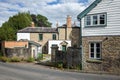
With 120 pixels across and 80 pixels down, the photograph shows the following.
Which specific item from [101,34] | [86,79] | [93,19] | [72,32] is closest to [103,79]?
[86,79]

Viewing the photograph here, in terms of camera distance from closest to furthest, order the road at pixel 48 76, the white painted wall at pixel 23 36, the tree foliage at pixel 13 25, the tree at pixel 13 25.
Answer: the road at pixel 48 76 < the white painted wall at pixel 23 36 < the tree foliage at pixel 13 25 < the tree at pixel 13 25

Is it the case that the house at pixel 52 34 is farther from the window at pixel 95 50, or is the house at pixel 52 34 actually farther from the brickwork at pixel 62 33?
the window at pixel 95 50

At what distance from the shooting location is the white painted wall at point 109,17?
70.3 ft

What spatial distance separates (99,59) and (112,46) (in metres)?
1.92

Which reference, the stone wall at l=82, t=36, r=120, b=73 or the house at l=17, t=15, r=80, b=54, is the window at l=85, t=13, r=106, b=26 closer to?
the stone wall at l=82, t=36, r=120, b=73

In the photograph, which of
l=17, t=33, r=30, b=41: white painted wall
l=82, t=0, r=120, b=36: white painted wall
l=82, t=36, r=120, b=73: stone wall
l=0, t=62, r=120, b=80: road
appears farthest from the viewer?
l=17, t=33, r=30, b=41: white painted wall

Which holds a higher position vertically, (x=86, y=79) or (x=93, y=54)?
(x=93, y=54)

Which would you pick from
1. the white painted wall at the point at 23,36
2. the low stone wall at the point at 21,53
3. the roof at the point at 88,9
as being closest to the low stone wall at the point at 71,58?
the roof at the point at 88,9

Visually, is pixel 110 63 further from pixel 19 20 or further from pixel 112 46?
pixel 19 20

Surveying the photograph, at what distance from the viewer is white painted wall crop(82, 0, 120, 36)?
2144cm

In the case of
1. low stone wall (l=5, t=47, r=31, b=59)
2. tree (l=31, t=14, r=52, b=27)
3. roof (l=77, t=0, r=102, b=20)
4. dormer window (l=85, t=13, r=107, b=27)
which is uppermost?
tree (l=31, t=14, r=52, b=27)

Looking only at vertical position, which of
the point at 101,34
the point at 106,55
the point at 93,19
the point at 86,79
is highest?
the point at 93,19

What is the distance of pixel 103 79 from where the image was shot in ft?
54.1

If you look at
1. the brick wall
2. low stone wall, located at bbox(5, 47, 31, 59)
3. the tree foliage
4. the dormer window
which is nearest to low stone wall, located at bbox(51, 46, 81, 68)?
the dormer window
